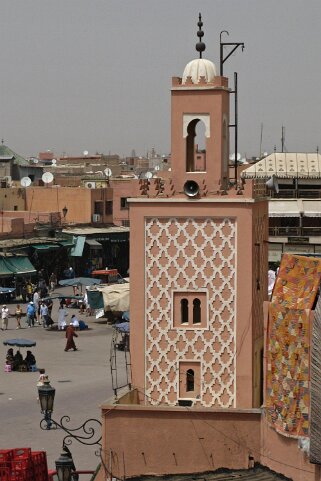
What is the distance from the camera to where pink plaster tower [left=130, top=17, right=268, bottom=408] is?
77.0ft

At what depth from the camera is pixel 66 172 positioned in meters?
92.9

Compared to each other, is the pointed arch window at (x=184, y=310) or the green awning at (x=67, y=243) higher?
the pointed arch window at (x=184, y=310)

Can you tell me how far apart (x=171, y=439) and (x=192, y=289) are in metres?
2.20

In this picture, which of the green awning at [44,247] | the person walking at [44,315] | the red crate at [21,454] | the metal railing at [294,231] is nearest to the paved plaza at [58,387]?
the person walking at [44,315]

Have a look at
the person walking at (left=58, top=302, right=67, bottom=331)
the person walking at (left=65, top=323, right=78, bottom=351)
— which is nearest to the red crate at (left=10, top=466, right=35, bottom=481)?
the person walking at (left=65, top=323, right=78, bottom=351)

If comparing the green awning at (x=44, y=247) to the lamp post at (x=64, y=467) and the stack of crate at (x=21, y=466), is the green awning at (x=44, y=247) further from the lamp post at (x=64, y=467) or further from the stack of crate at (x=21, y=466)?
the lamp post at (x=64, y=467)

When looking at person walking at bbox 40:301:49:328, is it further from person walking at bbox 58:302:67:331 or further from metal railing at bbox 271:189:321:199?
metal railing at bbox 271:189:321:199

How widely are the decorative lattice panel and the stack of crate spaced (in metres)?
2.00

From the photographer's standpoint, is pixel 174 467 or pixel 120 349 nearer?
pixel 174 467

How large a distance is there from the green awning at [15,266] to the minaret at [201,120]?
28.6m

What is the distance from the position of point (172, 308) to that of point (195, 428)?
6.46 ft

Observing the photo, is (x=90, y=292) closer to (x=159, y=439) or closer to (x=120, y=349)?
(x=120, y=349)

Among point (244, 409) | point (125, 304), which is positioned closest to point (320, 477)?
point (244, 409)

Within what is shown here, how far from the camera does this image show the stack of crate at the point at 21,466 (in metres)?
22.5
